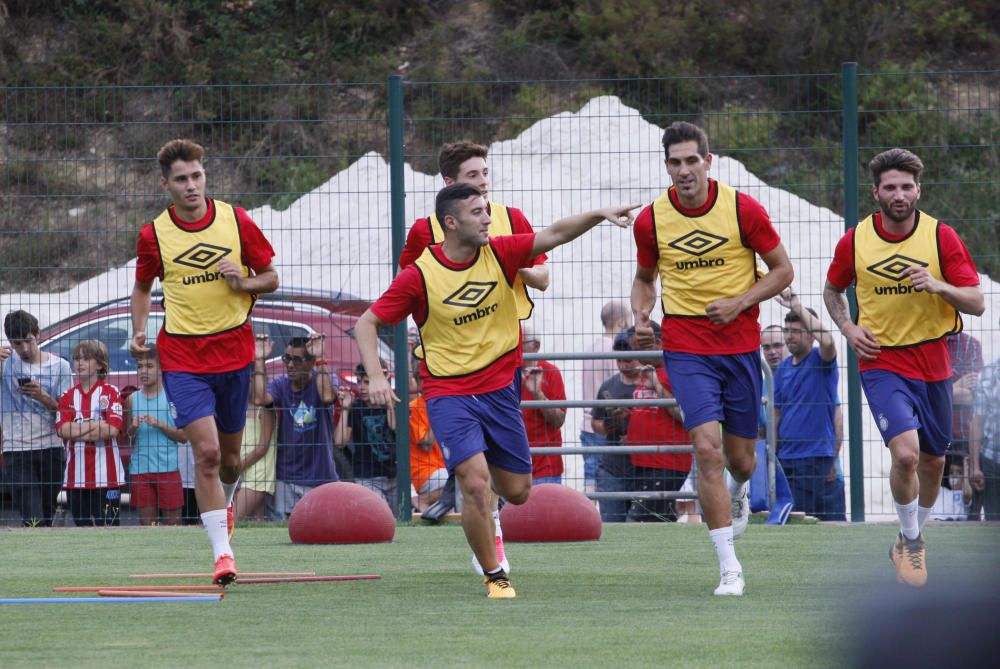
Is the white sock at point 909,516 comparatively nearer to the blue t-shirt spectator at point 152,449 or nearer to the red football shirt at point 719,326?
the red football shirt at point 719,326

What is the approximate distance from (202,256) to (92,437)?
184 inches

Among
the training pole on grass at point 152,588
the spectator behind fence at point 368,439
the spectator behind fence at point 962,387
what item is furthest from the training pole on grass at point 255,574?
the spectator behind fence at point 962,387

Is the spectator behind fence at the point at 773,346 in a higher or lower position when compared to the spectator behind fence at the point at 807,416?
higher

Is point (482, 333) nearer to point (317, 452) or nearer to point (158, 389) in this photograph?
point (317, 452)

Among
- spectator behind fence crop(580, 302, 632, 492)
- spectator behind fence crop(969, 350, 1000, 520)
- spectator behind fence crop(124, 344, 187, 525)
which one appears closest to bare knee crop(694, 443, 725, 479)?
spectator behind fence crop(969, 350, 1000, 520)

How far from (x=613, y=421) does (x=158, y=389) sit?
377cm

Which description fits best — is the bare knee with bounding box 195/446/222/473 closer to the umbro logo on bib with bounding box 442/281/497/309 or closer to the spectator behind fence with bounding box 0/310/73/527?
the umbro logo on bib with bounding box 442/281/497/309

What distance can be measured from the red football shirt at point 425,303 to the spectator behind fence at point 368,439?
16.4ft

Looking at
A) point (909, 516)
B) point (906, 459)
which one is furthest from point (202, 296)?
point (909, 516)

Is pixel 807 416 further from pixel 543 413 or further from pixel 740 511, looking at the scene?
pixel 740 511

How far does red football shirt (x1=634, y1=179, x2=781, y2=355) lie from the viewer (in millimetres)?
7172

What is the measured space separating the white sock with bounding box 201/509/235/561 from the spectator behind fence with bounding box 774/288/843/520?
572 centimetres

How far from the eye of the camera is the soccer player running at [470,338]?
6828mm

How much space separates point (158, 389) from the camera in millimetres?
12320
